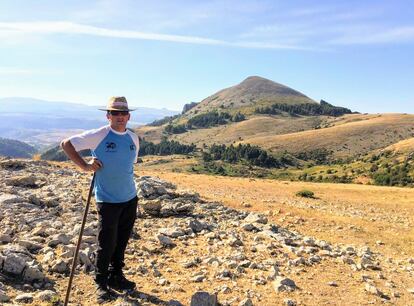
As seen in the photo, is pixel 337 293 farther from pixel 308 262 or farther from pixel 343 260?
pixel 343 260

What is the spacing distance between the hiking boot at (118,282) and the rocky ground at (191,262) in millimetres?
143

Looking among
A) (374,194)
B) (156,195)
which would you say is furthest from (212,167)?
(156,195)

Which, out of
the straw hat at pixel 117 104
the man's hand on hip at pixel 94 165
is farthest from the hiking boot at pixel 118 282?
the straw hat at pixel 117 104

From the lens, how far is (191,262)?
9469 millimetres

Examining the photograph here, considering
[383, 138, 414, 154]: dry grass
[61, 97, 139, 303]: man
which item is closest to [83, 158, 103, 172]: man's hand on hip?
[61, 97, 139, 303]: man

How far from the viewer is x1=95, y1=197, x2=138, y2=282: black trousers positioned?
690 cm

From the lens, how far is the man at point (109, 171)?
261 inches

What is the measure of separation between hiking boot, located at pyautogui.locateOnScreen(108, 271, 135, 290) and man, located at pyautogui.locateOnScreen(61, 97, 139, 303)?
0.84 feet

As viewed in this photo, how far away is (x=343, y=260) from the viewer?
1060 centimetres

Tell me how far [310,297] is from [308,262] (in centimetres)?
198

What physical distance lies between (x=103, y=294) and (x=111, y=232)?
1.10 meters

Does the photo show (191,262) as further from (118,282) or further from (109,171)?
(109,171)

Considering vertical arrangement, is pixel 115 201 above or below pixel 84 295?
above

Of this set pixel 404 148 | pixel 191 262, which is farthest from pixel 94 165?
pixel 404 148
